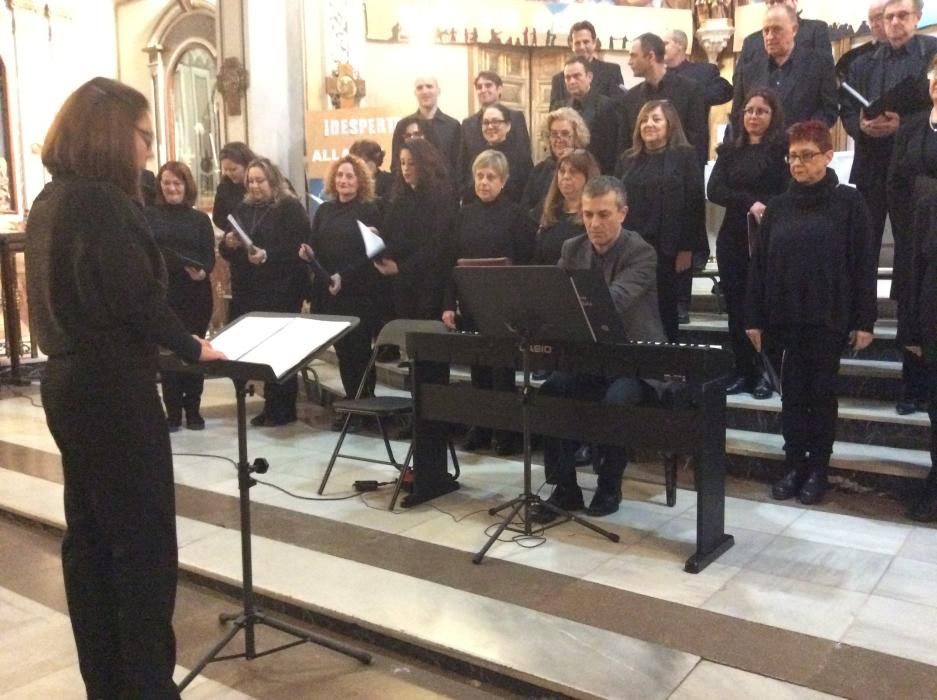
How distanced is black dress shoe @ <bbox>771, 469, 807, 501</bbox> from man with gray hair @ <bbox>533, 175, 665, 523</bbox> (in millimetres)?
712

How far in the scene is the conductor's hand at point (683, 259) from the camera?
4750 millimetres

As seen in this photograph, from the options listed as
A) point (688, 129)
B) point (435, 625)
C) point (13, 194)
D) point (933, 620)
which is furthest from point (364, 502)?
point (13, 194)

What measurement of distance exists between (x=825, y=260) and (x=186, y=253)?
12.0 ft

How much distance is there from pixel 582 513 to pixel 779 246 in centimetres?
141

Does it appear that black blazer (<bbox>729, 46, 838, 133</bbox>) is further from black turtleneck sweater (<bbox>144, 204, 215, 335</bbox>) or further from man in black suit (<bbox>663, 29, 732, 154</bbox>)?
black turtleneck sweater (<bbox>144, 204, 215, 335</bbox>)

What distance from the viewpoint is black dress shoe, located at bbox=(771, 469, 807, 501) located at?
3994 millimetres

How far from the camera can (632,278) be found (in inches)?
148

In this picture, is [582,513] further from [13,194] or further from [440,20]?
[13,194]

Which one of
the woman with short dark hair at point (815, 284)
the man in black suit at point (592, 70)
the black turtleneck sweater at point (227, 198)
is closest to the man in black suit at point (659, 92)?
the man in black suit at point (592, 70)

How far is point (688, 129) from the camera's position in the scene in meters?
5.28

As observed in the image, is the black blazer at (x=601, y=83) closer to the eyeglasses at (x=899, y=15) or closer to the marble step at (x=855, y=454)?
the eyeglasses at (x=899, y=15)

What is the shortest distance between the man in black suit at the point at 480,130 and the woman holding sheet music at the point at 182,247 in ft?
5.49

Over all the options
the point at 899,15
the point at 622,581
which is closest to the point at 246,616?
the point at 622,581

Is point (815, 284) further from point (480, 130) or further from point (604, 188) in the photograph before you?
point (480, 130)
